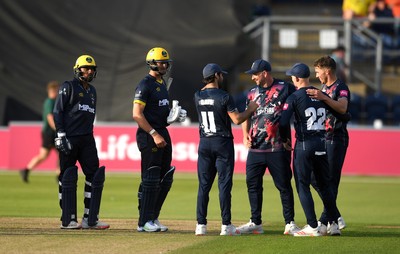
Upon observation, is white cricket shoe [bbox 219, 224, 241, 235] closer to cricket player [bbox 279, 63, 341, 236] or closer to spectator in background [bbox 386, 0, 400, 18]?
cricket player [bbox 279, 63, 341, 236]

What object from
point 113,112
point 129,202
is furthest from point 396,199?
point 113,112

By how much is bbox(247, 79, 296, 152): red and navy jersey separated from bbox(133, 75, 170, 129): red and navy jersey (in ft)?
4.02

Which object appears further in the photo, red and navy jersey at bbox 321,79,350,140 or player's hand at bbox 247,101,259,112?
→ red and navy jersey at bbox 321,79,350,140

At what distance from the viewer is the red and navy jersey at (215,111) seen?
14133 mm

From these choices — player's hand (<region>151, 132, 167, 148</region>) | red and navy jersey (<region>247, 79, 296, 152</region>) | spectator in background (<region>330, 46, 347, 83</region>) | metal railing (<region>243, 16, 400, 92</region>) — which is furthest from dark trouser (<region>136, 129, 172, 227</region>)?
metal railing (<region>243, 16, 400, 92</region>)

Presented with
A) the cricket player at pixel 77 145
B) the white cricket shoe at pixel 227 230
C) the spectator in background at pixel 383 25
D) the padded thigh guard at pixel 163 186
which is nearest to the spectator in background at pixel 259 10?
the spectator in background at pixel 383 25

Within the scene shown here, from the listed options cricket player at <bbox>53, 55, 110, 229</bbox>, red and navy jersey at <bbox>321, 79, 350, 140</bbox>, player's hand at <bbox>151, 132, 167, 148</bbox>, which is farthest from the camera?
cricket player at <bbox>53, 55, 110, 229</bbox>

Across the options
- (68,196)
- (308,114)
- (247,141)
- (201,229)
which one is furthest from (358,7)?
(201,229)

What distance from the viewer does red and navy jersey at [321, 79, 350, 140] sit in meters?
14.9

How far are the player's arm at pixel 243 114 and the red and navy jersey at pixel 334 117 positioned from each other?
1.25 m

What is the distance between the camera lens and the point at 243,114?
14125 mm

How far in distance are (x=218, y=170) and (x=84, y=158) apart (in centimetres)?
215

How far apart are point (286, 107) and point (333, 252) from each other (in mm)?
2482

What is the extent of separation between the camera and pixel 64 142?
14922mm
